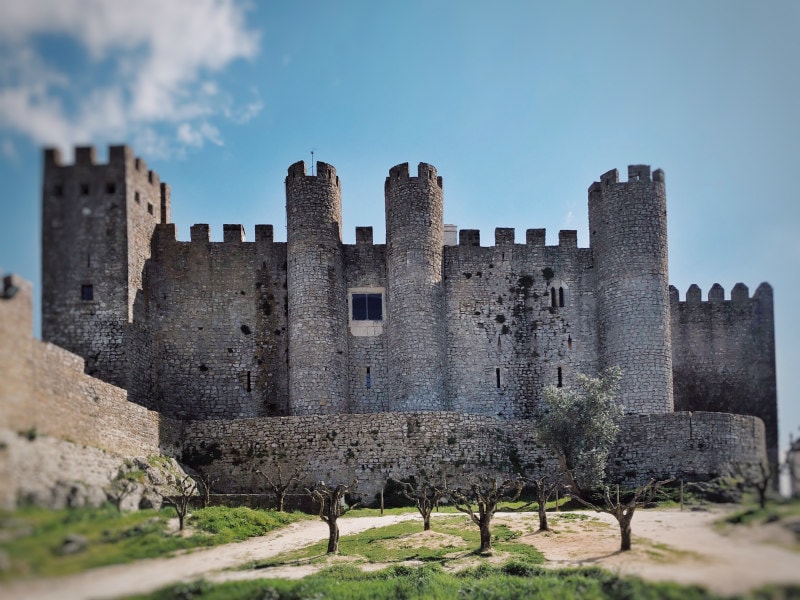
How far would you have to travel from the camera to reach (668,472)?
28.4m

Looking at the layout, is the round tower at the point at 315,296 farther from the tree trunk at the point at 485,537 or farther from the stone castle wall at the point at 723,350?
the stone castle wall at the point at 723,350

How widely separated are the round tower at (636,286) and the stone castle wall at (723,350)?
4.70 meters

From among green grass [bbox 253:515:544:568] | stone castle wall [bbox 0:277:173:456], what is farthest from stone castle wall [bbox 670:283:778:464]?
stone castle wall [bbox 0:277:173:456]

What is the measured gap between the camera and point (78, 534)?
22.4 feet

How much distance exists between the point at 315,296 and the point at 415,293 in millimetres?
3903

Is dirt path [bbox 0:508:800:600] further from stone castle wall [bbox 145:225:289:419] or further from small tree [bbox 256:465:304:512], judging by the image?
stone castle wall [bbox 145:225:289:419]

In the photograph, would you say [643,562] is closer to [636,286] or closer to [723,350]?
[636,286]

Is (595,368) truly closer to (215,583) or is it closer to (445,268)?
(445,268)

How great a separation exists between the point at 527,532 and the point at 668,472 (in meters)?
8.44

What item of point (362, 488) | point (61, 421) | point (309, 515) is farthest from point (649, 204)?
point (61, 421)

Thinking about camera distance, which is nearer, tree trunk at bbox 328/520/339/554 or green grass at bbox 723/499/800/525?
green grass at bbox 723/499/800/525

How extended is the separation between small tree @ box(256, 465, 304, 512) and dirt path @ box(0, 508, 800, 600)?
14.5 feet

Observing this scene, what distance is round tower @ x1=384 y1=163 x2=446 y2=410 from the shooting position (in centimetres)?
3212

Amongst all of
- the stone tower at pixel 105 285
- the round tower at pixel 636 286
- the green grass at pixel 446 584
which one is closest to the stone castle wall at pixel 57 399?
the stone tower at pixel 105 285
